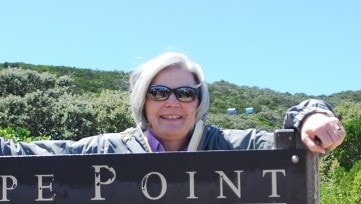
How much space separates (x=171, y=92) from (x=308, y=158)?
1.81 feet

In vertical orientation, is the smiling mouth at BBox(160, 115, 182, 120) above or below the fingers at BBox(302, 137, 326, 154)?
above

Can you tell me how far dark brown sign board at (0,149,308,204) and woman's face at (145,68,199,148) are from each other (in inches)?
14.5

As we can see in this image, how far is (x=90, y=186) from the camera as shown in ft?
8.38

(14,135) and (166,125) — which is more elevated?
(14,135)

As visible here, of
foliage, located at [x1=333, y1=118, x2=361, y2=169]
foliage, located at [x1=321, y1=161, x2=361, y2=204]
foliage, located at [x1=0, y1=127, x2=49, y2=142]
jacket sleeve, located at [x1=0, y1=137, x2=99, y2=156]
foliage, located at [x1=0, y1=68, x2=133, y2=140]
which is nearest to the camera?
jacket sleeve, located at [x1=0, y1=137, x2=99, y2=156]

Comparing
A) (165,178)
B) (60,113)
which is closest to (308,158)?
(165,178)

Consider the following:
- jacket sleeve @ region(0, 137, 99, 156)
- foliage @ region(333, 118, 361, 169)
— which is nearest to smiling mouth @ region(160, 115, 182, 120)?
jacket sleeve @ region(0, 137, 99, 156)

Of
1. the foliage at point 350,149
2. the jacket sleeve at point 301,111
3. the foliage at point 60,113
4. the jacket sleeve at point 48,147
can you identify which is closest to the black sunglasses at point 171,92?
the jacket sleeve at point 48,147

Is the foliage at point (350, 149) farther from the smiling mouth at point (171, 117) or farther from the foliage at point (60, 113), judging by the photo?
the smiling mouth at point (171, 117)

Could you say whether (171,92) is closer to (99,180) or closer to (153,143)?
(153,143)

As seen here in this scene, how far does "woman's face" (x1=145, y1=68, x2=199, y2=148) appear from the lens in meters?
2.90

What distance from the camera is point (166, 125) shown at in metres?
2.92

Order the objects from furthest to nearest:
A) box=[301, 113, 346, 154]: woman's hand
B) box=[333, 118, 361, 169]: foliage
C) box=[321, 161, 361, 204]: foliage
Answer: box=[333, 118, 361, 169]: foliage, box=[321, 161, 361, 204]: foliage, box=[301, 113, 346, 154]: woman's hand

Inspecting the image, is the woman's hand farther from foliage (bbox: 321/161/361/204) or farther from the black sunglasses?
foliage (bbox: 321/161/361/204)
